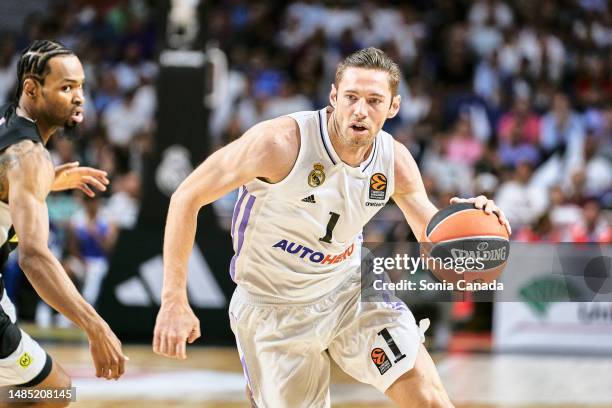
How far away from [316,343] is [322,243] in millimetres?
463

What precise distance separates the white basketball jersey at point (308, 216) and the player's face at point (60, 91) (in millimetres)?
864

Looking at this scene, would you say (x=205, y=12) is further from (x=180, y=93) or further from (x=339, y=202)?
(x=339, y=202)

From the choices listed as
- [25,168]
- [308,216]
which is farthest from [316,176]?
[25,168]

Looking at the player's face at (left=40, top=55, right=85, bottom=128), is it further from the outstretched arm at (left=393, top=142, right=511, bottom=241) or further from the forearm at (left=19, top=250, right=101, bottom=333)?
the outstretched arm at (left=393, top=142, right=511, bottom=241)

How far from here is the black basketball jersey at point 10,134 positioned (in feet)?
13.2

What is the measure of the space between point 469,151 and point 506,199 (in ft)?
3.64

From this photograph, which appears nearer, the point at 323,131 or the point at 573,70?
the point at 323,131

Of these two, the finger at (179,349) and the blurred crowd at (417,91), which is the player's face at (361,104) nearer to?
the finger at (179,349)

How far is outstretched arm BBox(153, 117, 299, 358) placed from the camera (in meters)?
3.93

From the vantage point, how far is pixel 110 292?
32.3 feet

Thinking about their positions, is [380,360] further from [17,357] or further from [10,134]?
[10,134]

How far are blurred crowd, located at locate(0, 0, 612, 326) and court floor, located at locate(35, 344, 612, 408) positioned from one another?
60.0 inches

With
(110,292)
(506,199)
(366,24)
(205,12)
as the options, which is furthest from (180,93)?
(366,24)

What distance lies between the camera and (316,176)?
4.44m
